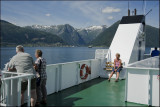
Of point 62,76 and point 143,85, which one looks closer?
point 143,85

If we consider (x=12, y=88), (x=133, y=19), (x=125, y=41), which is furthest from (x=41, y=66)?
(x=133, y=19)

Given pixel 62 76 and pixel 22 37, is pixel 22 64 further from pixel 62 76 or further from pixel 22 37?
pixel 22 37

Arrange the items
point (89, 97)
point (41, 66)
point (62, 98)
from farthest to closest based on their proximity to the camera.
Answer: point (89, 97), point (62, 98), point (41, 66)

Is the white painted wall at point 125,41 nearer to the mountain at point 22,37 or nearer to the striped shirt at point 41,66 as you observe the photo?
the striped shirt at point 41,66

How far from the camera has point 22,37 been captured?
168m

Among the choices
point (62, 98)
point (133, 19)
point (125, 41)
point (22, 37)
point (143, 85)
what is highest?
point (22, 37)

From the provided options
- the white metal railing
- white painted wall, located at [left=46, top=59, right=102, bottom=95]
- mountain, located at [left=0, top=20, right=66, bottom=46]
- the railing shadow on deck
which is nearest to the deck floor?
the railing shadow on deck

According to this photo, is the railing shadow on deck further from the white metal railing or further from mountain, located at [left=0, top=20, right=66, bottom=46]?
mountain, located at [left=0, top=20, right=66, bottom=46]

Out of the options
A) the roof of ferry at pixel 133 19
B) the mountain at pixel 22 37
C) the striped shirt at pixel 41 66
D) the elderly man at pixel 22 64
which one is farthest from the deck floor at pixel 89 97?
the mountain at pixel 22 37

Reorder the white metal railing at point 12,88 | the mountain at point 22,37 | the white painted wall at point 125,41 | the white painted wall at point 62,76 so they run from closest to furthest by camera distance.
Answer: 1. the white metal railing at point 12,88
2. the white painted wall at point 62,76
3. the white painted wall at point 125,41
4. the mountain at point 22,37

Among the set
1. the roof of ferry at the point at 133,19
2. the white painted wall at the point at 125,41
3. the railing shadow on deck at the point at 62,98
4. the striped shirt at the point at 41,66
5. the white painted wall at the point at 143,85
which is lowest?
the railing shadow on deck at the point at 62,98

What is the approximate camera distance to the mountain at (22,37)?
152 metres

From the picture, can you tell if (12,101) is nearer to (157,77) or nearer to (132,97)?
(132,97)

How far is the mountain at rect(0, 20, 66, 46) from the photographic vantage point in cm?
15250
